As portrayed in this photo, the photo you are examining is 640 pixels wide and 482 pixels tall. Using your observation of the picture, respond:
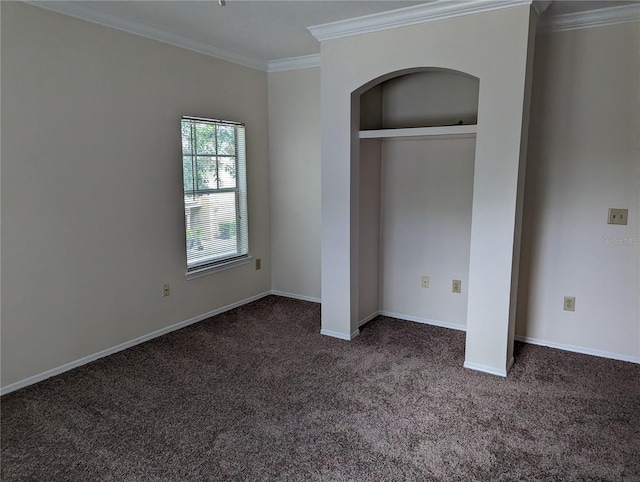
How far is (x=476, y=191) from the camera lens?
10.2 ft

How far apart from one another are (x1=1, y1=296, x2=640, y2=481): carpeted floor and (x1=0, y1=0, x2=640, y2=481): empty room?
16 millimetres

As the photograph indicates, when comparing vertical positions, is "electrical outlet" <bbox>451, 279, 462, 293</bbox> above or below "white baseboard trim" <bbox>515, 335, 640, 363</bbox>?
above

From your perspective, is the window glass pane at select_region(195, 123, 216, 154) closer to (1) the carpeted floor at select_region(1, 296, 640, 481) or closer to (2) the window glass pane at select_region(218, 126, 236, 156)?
(2) the window glass pane at select_region(218, 126, 236, 156)

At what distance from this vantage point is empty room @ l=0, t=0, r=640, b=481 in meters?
2.49

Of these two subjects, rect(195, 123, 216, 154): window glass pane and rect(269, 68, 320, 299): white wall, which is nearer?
rect(195, 123, 216, 154): window glass pane

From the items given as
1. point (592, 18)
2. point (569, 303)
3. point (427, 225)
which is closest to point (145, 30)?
point (427, 225)

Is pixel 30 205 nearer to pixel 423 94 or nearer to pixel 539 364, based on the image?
pixel 423 94

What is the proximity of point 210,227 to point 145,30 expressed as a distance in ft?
5.74

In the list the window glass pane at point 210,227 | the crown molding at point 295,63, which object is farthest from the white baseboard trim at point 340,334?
the crown molding at point 295,63

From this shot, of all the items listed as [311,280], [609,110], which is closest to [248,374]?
[311,280]

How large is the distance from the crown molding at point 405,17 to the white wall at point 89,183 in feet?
4.16

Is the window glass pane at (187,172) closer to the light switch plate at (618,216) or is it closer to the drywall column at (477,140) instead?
the drywall column at (477,140)

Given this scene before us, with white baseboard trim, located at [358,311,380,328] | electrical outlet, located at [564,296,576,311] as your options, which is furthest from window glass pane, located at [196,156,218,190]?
electrical outlet, located at [564,296,576,311]

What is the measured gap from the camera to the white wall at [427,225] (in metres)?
3.89
